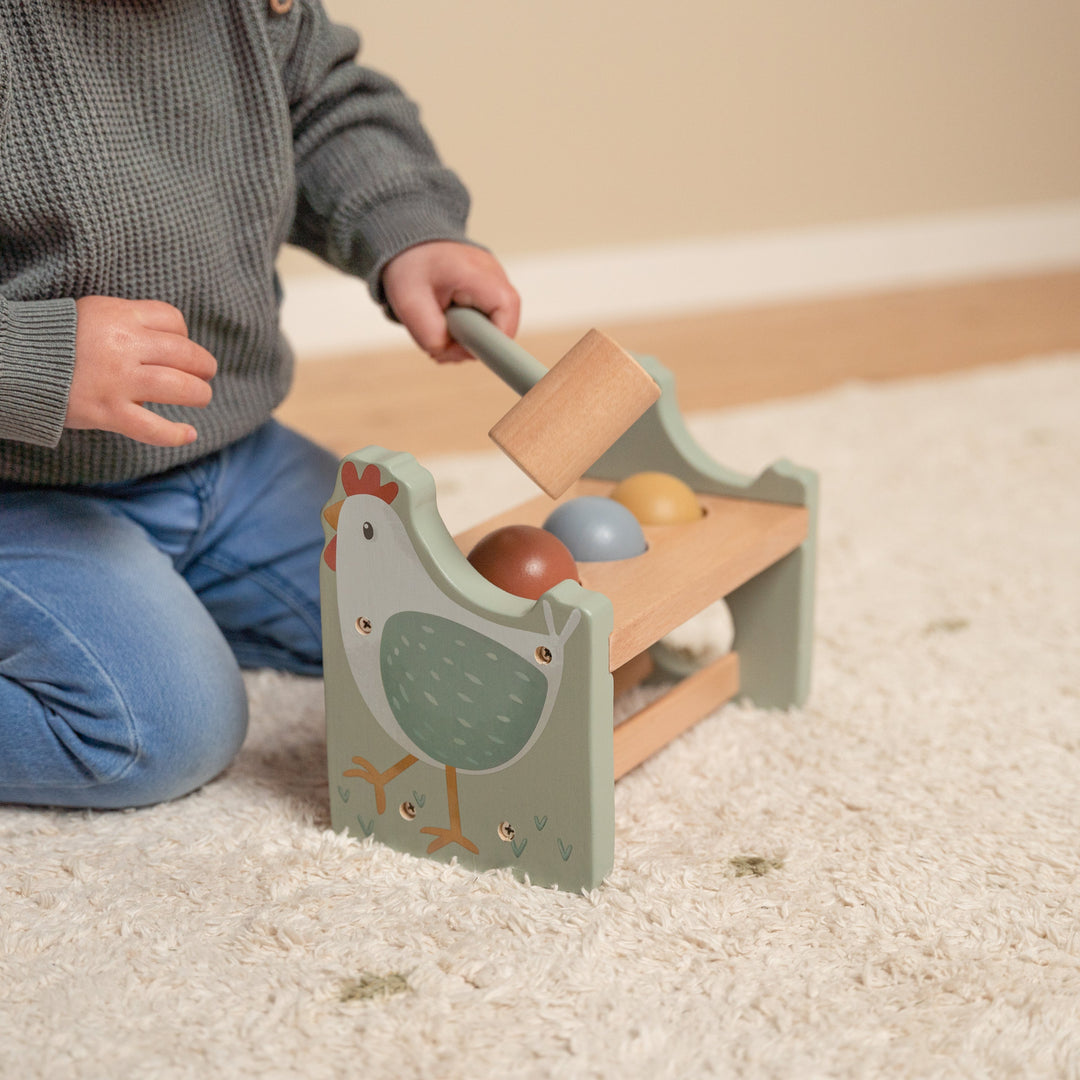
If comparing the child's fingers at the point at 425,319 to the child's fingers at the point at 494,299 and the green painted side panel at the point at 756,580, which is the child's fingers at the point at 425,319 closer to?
the child's fingers at the point at 494,299

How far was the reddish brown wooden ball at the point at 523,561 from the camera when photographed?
2.08ft

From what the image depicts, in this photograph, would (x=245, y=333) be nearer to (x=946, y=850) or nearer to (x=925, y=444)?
(x=946, y=850)

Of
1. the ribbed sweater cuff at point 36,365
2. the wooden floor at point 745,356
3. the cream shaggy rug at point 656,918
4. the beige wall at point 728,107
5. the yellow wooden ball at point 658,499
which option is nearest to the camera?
the cream shaggy rug at point 656,918

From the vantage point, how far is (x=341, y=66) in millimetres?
865

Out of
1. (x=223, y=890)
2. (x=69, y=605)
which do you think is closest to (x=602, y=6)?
(x=69, y=605)

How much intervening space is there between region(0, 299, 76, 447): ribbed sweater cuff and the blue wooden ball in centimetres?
26

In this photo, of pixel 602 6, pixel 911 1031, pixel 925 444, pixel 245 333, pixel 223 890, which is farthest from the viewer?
pixel 602 6

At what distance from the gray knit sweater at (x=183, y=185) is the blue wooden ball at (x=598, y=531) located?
0.22 metres

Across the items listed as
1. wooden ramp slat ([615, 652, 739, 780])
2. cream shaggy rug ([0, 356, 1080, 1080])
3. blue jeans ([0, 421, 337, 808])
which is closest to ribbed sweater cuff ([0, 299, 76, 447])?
blue jeans ([0, 421, 337, 808])

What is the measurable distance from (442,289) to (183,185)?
0.54 feet

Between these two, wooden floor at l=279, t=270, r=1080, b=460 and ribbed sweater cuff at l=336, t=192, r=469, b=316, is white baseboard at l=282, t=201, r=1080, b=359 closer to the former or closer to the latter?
wooden floor at l=279, t=270, r=1080, b=460

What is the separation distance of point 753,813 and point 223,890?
0.91 ft

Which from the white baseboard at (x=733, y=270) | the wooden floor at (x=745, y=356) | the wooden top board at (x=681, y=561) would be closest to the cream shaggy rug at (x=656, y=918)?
the wooden top board at (x=681, y=561)

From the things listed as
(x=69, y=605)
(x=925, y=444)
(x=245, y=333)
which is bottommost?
(x=925, y=444)
